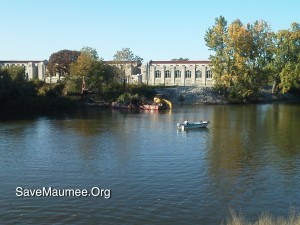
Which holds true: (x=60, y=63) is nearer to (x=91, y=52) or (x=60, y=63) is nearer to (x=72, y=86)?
(x=91, y=52)

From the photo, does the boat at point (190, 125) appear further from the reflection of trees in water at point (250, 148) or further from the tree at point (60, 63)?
the tree at point (60, 63)

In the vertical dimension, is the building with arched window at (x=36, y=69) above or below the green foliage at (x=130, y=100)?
above

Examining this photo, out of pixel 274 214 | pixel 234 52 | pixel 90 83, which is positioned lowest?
pixel 274 214

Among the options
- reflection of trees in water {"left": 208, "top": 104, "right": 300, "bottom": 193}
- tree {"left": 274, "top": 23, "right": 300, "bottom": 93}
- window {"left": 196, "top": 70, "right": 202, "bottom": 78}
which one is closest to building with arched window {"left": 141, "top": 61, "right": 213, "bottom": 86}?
window {"left": 196, "top": 70, "right": 202, "bottom": 78}

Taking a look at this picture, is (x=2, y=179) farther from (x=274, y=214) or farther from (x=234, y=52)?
(x=234, y=52)

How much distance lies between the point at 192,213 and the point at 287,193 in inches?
238

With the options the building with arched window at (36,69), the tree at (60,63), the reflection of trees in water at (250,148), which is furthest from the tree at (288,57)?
the building with arched window at (36,69)

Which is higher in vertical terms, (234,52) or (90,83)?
(234,52)

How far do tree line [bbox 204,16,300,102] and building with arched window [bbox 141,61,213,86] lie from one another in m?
17.1

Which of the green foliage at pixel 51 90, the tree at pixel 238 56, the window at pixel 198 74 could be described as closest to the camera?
the green foliage at pixel 51 90

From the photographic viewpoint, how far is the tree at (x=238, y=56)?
294 ft

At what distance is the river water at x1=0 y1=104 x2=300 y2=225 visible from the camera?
731 inches

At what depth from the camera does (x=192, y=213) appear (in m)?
18.4

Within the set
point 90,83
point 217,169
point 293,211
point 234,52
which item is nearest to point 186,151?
point 217,169
